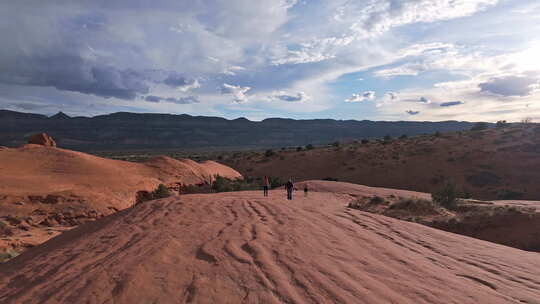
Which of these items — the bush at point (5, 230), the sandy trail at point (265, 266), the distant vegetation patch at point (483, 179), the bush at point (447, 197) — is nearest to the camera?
the sandy trail at point (265, 266)

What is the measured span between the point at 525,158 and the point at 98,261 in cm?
3292

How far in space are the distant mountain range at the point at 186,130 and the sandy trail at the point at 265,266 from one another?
290 ft

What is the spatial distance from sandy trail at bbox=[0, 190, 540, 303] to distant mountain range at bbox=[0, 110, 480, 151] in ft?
290

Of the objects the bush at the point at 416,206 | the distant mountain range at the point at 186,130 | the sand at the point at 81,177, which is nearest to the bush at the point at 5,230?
the sand at the point at 81,177

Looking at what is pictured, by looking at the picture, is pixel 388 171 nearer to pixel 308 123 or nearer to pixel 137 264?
pixel 137 264

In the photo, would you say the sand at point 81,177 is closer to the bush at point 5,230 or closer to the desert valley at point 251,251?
the desert valley at point 251,251

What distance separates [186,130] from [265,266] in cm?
10776

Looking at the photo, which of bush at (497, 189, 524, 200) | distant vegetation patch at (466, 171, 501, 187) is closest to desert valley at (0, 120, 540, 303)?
bush at (497, 189, 524, 200)

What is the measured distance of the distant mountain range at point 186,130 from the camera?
91375 millimetres

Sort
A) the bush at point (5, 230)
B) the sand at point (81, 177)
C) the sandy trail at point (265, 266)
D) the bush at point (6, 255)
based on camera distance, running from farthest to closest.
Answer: the sand at point (81, 177) < the bush at point (5, 230) < the bush at point (6, 255) < the sandy trail at point (265, 266)

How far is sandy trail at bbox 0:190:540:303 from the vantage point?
3.66 meters

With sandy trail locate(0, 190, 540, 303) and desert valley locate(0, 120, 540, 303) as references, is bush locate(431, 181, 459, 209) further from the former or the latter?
sandy trail locate(0, 190, 540, 303)

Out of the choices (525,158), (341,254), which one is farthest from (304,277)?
(525,158)

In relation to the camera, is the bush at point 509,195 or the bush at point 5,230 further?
the bush at point 509,195
